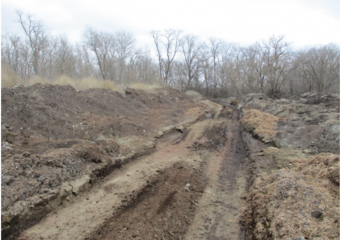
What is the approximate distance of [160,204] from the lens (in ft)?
13.1

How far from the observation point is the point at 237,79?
36906 mm

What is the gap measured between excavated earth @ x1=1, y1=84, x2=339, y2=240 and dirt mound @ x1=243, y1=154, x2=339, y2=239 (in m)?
0.02

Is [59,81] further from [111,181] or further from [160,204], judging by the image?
[160,204]

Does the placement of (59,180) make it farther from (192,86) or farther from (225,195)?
(192,86)

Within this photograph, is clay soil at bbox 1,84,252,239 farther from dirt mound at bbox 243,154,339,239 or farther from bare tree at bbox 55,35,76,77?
bare tree at bbox 55,35,76,77

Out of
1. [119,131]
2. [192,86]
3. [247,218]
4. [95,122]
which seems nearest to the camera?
[247,218]

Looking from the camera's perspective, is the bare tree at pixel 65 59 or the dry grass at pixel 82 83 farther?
the bare tree at pixel 65 59

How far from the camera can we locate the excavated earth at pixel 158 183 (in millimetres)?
3285

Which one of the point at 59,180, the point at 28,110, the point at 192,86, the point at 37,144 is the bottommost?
the point at 59,180

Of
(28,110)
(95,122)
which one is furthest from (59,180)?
(95,122)

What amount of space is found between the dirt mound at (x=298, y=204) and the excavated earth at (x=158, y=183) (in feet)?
0.06

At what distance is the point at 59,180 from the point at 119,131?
179 inches

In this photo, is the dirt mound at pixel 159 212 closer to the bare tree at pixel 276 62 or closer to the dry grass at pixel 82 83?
the dry grass at pixel 82 83

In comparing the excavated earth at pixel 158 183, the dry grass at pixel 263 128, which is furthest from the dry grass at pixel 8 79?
the dry grass at pixel 263 128
